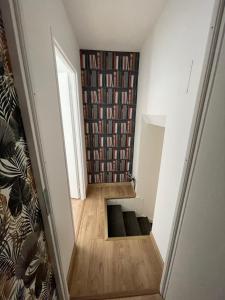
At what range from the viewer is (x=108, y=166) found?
2.86m

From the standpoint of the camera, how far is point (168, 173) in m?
1.25

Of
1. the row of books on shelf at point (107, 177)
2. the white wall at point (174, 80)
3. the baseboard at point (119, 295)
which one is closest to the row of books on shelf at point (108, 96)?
the white wall at point (174, 80)

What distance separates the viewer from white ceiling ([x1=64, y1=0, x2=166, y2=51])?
1301mm

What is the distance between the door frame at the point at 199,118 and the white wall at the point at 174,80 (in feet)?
0.60

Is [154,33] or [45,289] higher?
[154,33]

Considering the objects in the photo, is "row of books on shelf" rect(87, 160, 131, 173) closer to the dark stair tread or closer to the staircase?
the staircase

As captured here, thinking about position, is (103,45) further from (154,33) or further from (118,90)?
(154,33)

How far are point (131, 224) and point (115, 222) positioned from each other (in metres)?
0.30

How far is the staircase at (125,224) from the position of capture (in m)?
2.02

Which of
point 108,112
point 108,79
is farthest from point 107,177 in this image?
point 108,79

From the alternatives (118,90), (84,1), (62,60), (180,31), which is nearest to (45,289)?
(62,60)

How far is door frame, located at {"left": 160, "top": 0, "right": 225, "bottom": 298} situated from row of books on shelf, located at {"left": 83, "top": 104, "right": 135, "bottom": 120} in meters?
1.88

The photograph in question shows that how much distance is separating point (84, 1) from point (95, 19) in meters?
0.27

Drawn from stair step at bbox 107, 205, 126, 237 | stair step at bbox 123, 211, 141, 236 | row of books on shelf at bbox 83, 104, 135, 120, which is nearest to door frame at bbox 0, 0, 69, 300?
stair step at bbox 107, 205, 126, 237
